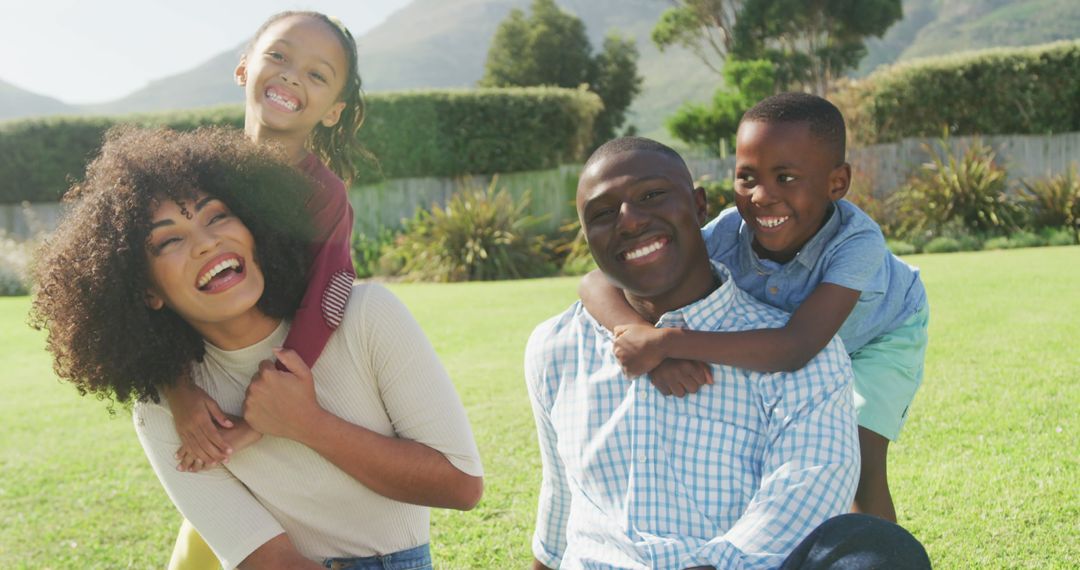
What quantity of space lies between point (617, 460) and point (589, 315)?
1.33ft

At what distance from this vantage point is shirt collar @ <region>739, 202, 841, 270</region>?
2.93 m

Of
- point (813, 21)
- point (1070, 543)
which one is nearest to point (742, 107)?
point (813, 21)

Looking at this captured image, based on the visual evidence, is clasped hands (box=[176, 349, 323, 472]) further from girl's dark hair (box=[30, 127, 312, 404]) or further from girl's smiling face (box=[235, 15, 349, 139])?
girl's smiling face (box=[235, 15, 349, 139])

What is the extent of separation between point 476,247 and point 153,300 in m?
12.4

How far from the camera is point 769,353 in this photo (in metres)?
2.29

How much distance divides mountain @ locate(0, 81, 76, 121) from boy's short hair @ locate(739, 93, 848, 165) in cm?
17508

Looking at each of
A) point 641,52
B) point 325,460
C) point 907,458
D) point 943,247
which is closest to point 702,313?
point 325,460

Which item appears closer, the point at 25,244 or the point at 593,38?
the point at 25,244

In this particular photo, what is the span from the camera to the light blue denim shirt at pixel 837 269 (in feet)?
9.39

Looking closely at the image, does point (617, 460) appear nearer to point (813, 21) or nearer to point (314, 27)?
point (314, 27)

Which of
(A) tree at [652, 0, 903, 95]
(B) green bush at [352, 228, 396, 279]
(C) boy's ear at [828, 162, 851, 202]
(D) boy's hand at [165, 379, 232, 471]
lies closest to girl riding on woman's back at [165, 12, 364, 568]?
(D) boy's hand at [165, 379, 232, 471]

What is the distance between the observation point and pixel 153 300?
2559 millimetres

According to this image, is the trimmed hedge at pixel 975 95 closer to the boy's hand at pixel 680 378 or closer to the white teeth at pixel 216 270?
the boy's hand at pixel 680 378

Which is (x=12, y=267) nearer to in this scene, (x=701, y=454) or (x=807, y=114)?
(x=807, y=114)
